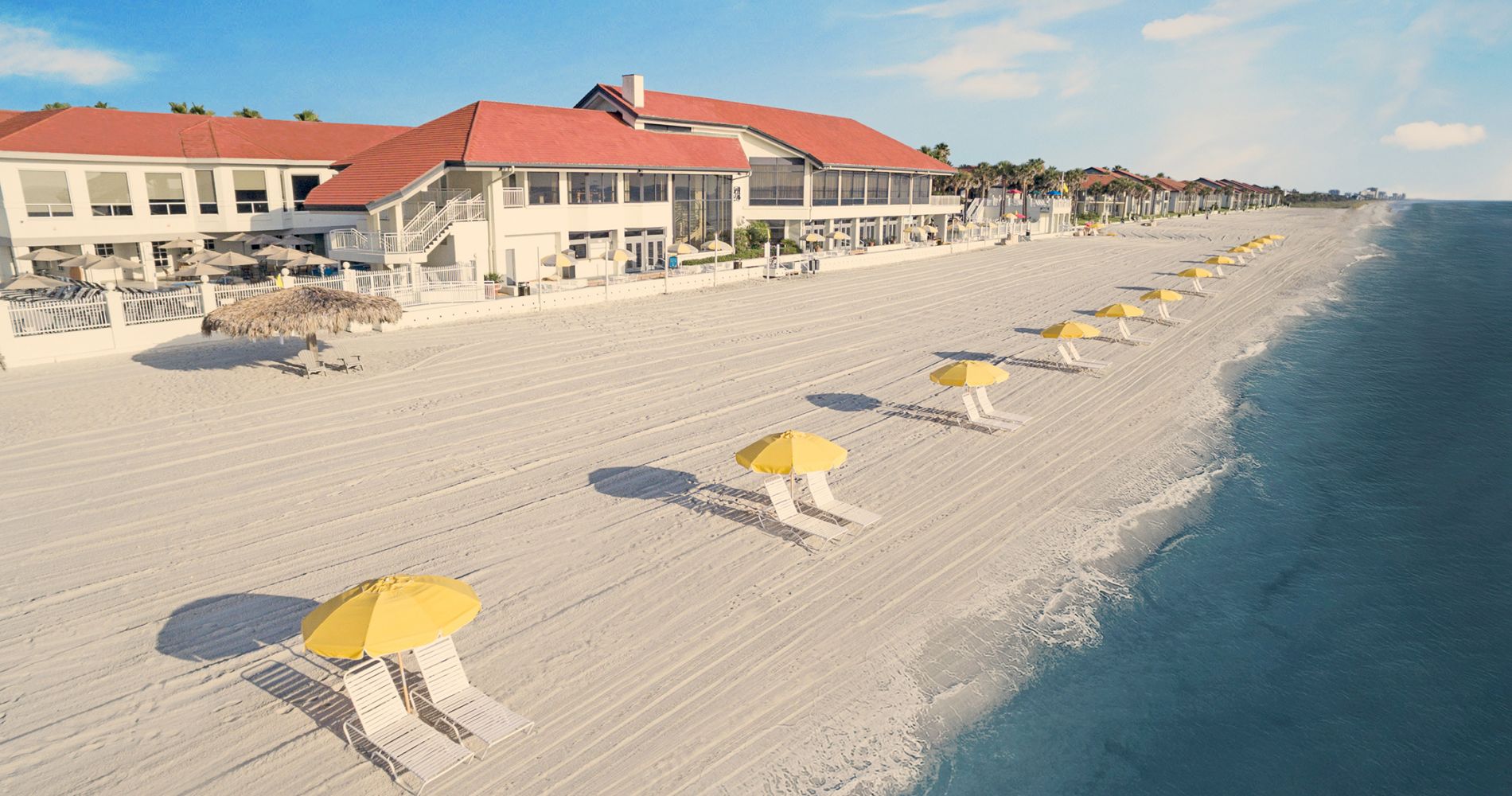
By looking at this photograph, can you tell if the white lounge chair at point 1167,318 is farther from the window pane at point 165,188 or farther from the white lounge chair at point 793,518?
the window pane at point 165,188

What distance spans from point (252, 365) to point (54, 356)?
16.6ft

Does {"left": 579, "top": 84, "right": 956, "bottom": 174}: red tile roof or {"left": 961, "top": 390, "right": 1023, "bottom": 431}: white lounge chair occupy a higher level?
{"left": 579, "top": 84, "right": 956, "bottom": 174}: red tile roof

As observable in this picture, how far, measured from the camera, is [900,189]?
61.4 meters

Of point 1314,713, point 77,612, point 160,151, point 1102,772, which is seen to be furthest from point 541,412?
point 160,151

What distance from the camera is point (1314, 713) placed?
31.5 feet

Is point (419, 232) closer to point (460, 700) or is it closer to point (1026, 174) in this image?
point (460, 700)

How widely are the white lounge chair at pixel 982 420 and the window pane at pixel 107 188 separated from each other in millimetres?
34749

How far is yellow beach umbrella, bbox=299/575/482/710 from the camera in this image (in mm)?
7723

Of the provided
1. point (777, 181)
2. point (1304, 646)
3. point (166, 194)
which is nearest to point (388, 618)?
point (1304, 646)

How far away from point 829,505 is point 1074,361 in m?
13.3

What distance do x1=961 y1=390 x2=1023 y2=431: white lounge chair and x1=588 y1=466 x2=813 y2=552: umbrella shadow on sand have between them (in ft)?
20.0

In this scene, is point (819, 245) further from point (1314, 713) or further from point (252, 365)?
point (1314, 713)

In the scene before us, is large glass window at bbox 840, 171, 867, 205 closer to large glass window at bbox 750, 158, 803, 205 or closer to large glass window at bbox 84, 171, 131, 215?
large glass window at bbox 750, 158, 803, 205

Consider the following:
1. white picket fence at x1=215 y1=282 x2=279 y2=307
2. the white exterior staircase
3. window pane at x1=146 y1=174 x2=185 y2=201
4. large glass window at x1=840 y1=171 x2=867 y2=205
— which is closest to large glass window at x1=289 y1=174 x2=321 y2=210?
window pane at x1=146 y1=174 x2=185 y2=201
